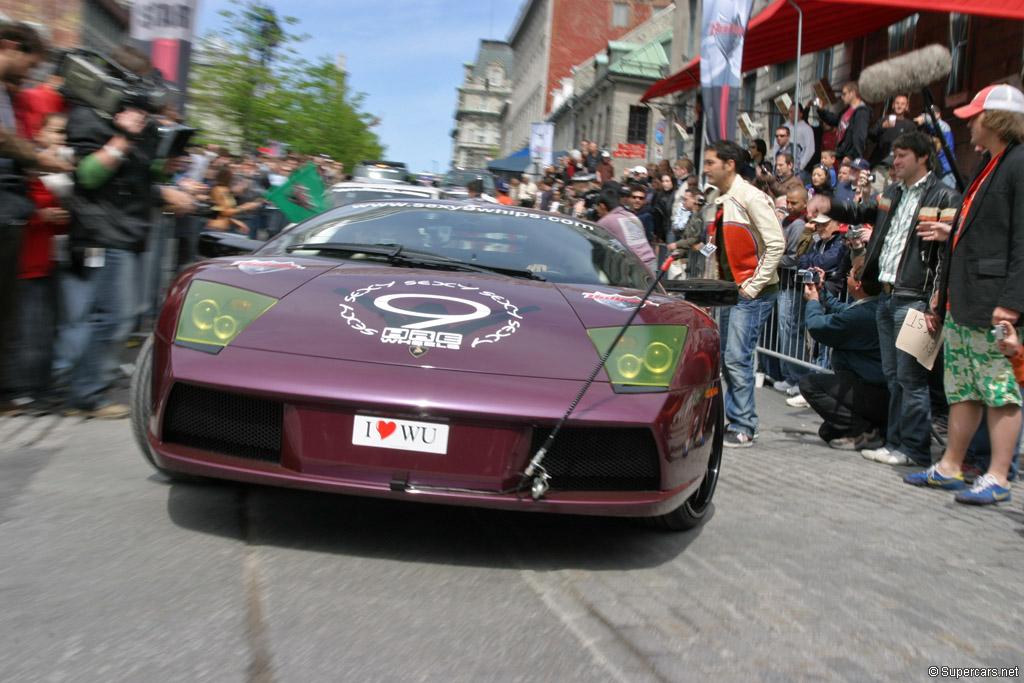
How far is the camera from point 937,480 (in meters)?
5.00

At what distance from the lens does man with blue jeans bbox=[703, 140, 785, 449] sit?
6.09 meters

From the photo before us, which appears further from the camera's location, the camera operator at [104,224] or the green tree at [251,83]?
the green tree at [251,83]

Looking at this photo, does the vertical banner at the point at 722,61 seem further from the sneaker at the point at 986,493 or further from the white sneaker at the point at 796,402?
the sneaker at the point at 986,493

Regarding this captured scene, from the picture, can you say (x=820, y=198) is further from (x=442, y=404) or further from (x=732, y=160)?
(x=442, y=404)

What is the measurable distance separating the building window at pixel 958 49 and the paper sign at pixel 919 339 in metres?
8.73

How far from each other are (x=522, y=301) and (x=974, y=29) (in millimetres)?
11410

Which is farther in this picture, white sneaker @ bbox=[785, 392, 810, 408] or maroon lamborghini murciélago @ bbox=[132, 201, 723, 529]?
white sneaker @ bbox=[785, 392, 810, 408]

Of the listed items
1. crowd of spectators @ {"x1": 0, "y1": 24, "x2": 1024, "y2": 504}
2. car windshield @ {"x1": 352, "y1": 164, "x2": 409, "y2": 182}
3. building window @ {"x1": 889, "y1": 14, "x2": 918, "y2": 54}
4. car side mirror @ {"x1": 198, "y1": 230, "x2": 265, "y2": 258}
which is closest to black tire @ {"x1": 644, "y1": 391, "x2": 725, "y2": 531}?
crowd of spectators @ {"x1": 0, "y1": 24, "x2": 1024, "y2": 504}

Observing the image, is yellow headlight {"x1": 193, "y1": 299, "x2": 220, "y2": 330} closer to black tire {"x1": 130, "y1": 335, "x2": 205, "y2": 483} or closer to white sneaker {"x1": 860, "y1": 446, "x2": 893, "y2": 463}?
black tire {"x1": 130, "y1": 335, "x2": 205, "y2": 483}

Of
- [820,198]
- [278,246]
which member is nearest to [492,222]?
[278,246]

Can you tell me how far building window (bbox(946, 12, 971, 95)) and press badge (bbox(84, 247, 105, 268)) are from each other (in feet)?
36.8

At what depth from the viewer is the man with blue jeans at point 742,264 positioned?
609cm

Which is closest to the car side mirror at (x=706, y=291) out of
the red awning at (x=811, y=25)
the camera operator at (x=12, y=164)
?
the camera operator at (x=12, y=164)

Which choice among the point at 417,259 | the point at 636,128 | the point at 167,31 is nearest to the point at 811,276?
the point at 417,259
